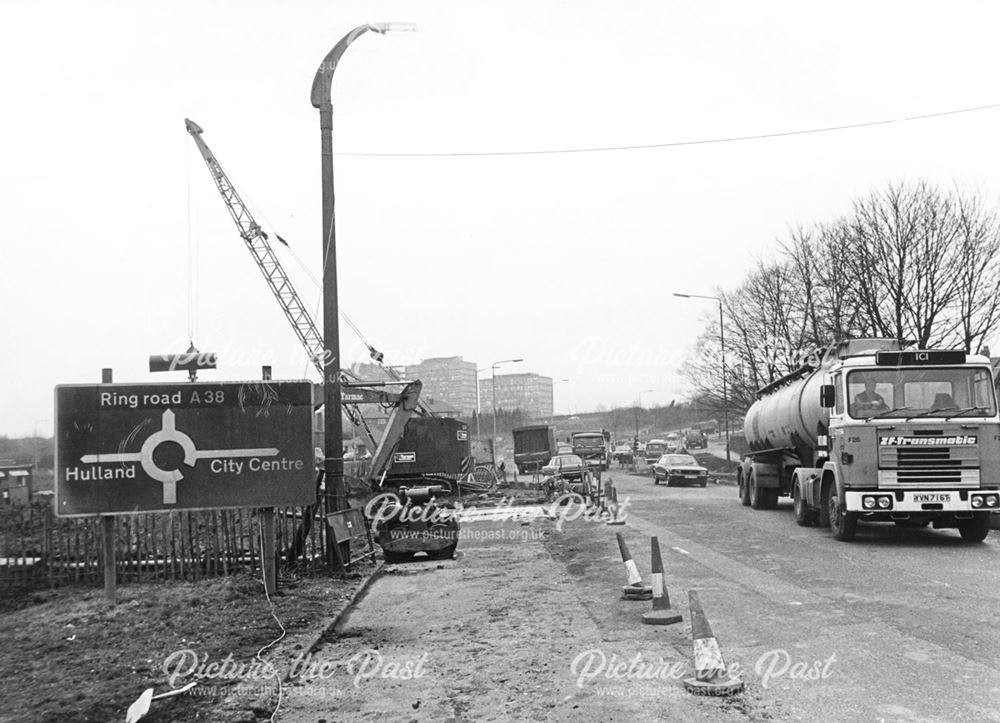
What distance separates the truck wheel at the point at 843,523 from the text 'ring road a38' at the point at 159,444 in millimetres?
10518

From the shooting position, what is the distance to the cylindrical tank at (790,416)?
65.5 ft

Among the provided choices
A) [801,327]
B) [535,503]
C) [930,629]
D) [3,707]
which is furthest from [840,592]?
[801,327]

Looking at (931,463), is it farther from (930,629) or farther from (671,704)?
(671,704)

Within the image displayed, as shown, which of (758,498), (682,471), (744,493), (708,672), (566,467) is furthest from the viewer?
(566,467)

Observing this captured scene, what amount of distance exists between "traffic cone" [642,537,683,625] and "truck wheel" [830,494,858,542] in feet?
24.3

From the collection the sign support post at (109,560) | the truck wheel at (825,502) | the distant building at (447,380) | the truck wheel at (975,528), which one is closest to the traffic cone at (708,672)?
the sign support post at (109,560)

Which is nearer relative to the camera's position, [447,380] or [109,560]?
[109,560]

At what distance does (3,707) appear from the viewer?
7.11m

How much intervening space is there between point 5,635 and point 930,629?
949cm

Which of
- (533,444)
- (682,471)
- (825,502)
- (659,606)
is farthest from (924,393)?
(533,444)

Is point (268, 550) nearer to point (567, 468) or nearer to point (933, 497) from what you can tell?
point (933, 497)

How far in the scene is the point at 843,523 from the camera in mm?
16484

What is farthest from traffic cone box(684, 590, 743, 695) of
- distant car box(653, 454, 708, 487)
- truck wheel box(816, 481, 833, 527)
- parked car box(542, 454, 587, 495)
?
distant car box(653, 454, 708, 487)

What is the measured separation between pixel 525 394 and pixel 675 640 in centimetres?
12470
